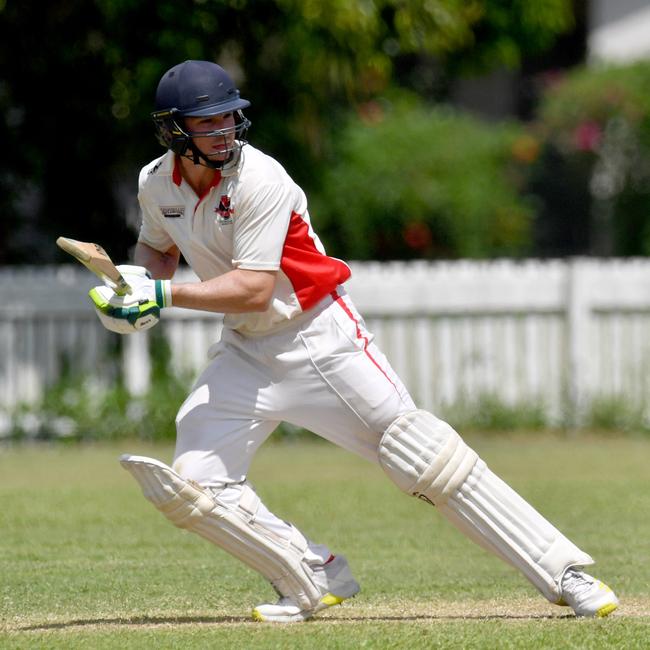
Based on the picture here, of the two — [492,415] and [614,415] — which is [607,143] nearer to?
[614,415]

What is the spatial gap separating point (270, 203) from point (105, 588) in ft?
5.77

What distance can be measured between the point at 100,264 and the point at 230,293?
0.41 metres

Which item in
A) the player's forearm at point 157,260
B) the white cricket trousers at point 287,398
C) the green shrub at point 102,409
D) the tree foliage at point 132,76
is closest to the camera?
the white cricket trousers at point 287,398

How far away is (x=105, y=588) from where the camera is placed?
19.7ft

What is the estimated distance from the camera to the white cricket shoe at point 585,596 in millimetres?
5113

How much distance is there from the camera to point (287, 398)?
17.2ft

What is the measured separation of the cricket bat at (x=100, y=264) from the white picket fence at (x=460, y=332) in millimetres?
6411

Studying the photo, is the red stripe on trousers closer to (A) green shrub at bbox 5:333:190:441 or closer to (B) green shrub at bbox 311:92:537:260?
(A) green shrub at bbox 5:333:190:441

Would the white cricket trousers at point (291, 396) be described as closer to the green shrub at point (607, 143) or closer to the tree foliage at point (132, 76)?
the tree foliage at point (132, 76)

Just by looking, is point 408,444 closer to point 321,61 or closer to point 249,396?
point 249,396

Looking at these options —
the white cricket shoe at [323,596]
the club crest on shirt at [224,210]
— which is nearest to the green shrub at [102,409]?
the white cricket shoe at [323,596]

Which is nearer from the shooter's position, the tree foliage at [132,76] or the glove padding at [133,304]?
the glove padding at [133,304]

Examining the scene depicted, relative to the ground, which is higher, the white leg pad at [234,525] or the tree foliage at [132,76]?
the tree foliage at [132,76]

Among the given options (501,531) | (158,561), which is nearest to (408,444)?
(501,531)
